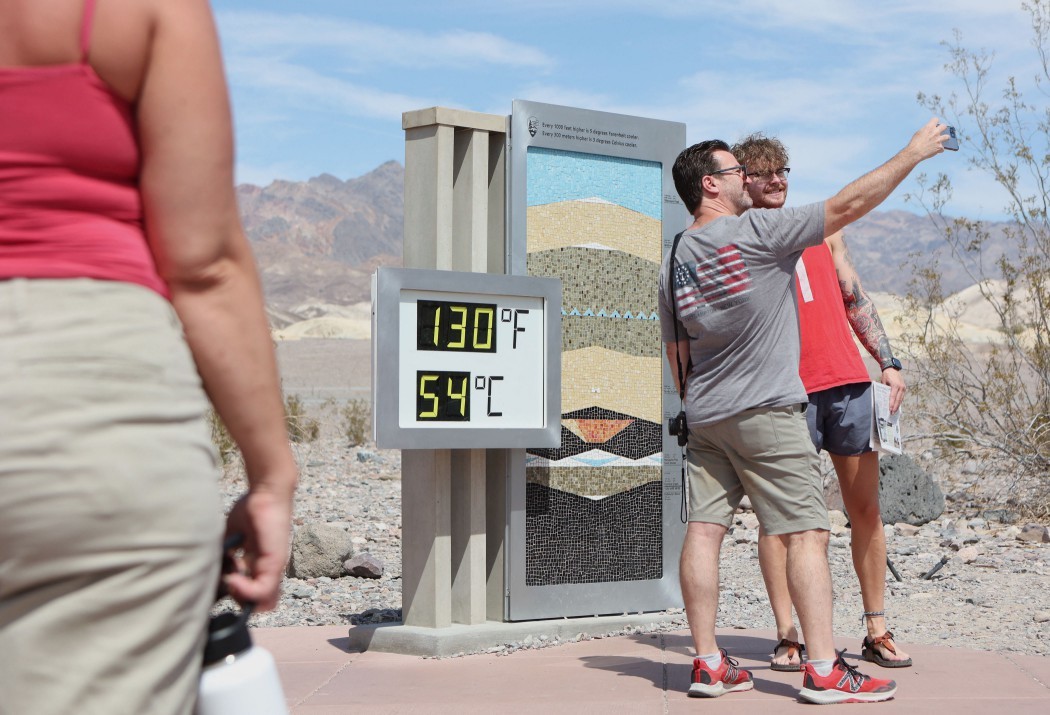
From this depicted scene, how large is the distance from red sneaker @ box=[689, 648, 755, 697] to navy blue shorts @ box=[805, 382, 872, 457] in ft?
3.13

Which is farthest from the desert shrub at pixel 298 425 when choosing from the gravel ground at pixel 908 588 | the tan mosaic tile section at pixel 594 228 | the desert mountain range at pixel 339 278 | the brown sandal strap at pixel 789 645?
the brown sandal strap at pixel 789 645

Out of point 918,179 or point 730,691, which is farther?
point 918,179

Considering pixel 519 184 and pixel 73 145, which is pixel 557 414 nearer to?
pixel 519 184

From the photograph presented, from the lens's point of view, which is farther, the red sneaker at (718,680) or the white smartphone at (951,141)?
the red sneaker at (718,680)

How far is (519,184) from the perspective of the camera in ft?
22.1

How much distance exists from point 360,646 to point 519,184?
2.37 m

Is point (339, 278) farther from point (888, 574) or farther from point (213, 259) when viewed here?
point (213, 259)

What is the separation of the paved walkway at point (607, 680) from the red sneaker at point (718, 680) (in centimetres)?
4

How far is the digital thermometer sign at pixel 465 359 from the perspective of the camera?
6.14 m

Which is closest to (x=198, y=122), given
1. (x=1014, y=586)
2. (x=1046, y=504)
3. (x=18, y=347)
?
(x=18, y=347)

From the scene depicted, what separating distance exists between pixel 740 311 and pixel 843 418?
891 mm

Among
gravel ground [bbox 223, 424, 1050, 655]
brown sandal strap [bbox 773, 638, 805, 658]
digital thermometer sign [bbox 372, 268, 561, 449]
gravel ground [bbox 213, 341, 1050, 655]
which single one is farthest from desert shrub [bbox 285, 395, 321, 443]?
brown sandal strap [bbox 773, 638, 805, 658]

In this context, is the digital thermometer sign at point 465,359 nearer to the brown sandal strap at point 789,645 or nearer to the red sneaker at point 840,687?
the brown sandal strap at point 789,645

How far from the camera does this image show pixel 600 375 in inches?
278
